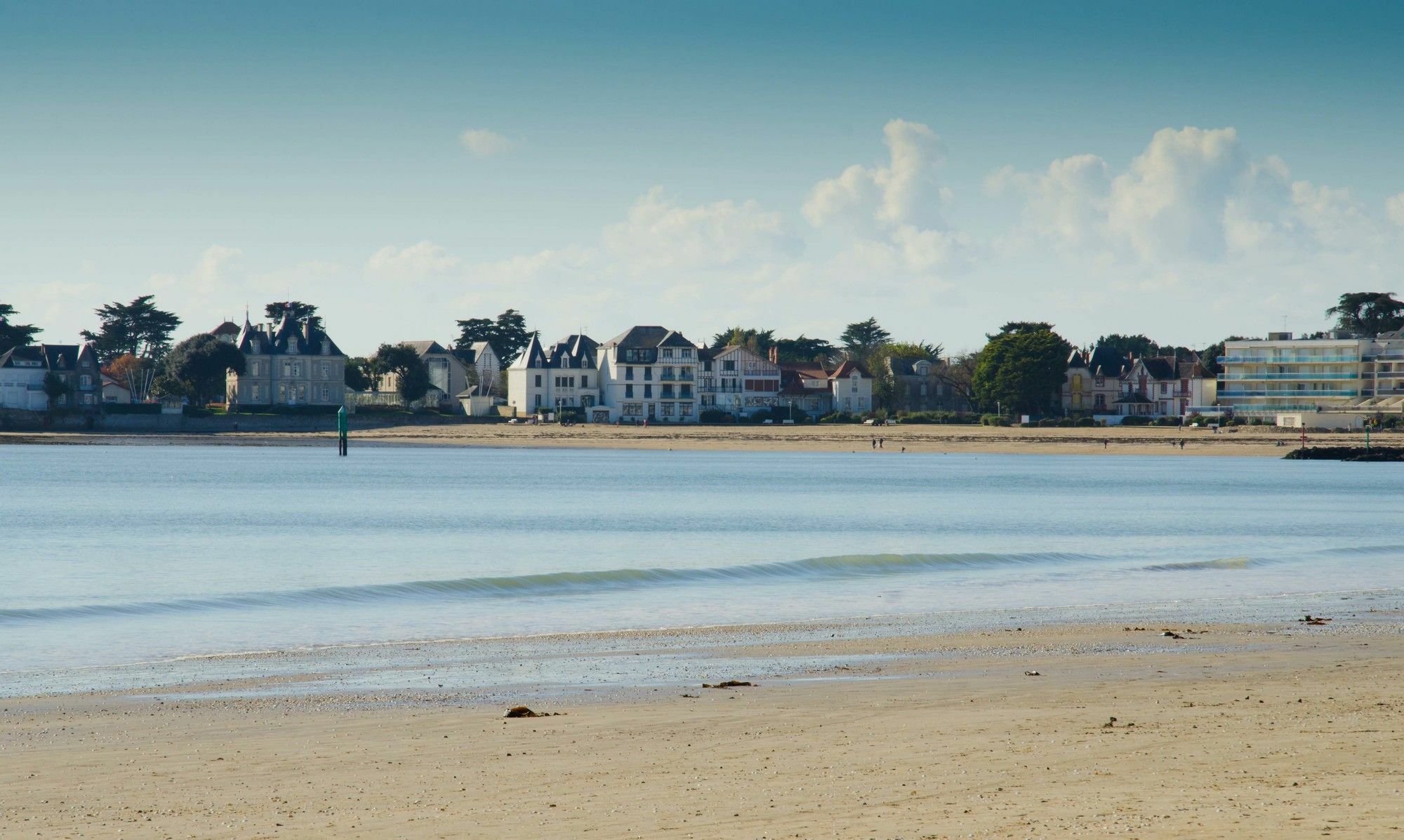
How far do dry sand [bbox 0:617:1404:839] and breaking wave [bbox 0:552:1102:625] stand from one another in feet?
29.0

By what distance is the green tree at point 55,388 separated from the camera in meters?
120

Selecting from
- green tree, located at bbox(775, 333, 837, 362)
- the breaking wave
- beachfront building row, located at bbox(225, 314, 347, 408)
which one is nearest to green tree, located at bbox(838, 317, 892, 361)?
green tree, located at bbox(775, 333, 837, 362)

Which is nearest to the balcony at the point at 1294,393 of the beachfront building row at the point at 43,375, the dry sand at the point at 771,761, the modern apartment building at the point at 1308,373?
the modern apartment building at the point at 1308,373

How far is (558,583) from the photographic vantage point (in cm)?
2317

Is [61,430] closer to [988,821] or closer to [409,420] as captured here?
[409,420]

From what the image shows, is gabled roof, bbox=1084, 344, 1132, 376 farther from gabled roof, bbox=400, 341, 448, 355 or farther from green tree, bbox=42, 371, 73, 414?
green tree, bbox=42, 371, 73, 414

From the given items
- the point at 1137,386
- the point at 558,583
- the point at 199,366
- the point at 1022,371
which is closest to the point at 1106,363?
the point at 1137,386

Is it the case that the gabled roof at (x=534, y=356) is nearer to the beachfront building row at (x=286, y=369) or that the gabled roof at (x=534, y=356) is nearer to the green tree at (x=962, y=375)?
the beachfront building row at (x=286, y=369)

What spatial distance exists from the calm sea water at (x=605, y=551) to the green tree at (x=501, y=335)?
81849 mm

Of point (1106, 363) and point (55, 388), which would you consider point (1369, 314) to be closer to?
point (1106, 363)

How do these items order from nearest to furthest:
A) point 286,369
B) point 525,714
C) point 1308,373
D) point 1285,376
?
point 525,714
point 286,369
point 1308,373
point 1285,376

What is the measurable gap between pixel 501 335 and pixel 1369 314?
303ft

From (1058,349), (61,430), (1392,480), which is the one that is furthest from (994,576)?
(61,430)

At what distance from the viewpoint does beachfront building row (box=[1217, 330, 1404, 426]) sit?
129 meters
